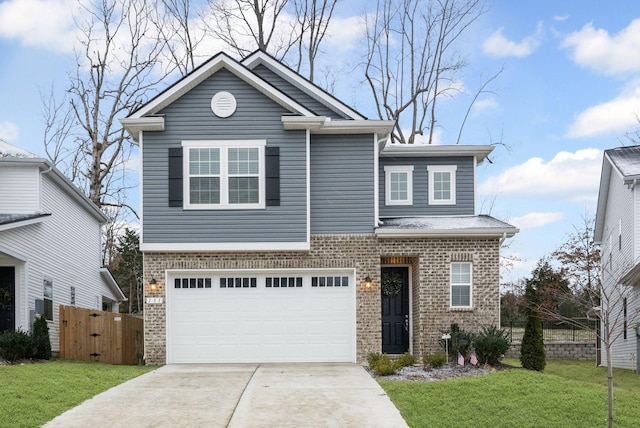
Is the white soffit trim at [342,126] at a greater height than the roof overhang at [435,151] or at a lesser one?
greater

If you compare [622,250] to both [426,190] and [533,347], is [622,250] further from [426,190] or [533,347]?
[533,347]

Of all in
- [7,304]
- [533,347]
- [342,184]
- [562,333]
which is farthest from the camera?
[562,333]

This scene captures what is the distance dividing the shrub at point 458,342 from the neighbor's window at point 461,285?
2.31 feet

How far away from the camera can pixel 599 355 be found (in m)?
23.5

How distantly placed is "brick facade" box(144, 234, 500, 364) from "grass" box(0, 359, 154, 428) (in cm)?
238

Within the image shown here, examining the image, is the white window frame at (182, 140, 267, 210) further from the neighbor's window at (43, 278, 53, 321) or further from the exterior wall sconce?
the neighbor's window at (43, 278, 53, 321)

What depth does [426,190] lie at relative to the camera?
1870cm

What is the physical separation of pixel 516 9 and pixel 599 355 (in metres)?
11.9

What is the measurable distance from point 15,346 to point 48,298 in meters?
4.45

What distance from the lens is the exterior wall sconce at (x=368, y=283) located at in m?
16.7

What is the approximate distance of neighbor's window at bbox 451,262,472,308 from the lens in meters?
16.7

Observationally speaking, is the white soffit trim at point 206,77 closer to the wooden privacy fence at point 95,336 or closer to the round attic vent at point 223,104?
the round attic vent at point 223,104

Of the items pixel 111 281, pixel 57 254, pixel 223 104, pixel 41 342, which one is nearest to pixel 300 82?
pixel 223 104

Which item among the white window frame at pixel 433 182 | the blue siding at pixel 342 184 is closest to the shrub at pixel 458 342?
the blue siding at pixel 342 184
